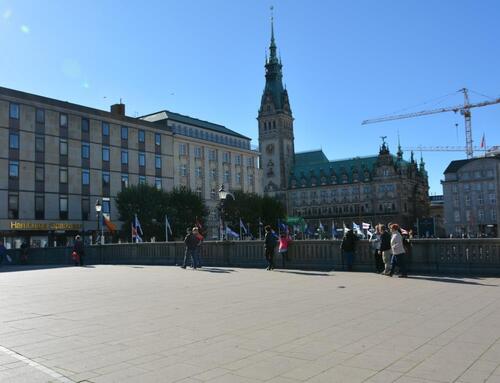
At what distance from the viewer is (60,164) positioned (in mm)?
66250

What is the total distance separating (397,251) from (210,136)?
82.1 metres

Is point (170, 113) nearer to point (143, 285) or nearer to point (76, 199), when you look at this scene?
point (76, 199)

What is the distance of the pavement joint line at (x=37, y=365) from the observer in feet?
19.2

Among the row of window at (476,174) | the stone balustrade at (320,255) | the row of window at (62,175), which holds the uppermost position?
the row of window at (476,174)

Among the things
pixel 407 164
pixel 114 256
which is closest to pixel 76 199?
pixel 114 256

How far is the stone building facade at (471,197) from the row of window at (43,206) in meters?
92.2

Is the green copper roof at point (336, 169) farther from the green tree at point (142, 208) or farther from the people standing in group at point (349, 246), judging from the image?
the people standing in group at point (349, 246)

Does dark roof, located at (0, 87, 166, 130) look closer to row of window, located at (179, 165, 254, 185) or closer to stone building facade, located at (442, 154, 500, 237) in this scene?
row of window, located at (179, 165, 254, 185)

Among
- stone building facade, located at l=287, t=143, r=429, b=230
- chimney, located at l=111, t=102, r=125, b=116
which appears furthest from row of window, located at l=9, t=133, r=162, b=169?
stone building facade, located at l=287, t=143, r=429, b=230

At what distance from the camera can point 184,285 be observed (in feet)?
51.1

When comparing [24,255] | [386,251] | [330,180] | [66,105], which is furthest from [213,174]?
[330,180]

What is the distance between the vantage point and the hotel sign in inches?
2373

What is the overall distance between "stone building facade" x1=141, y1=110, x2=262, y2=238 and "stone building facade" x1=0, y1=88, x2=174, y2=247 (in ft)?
37.2

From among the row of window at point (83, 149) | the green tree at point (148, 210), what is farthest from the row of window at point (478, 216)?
the green tree at point (148, 210)
